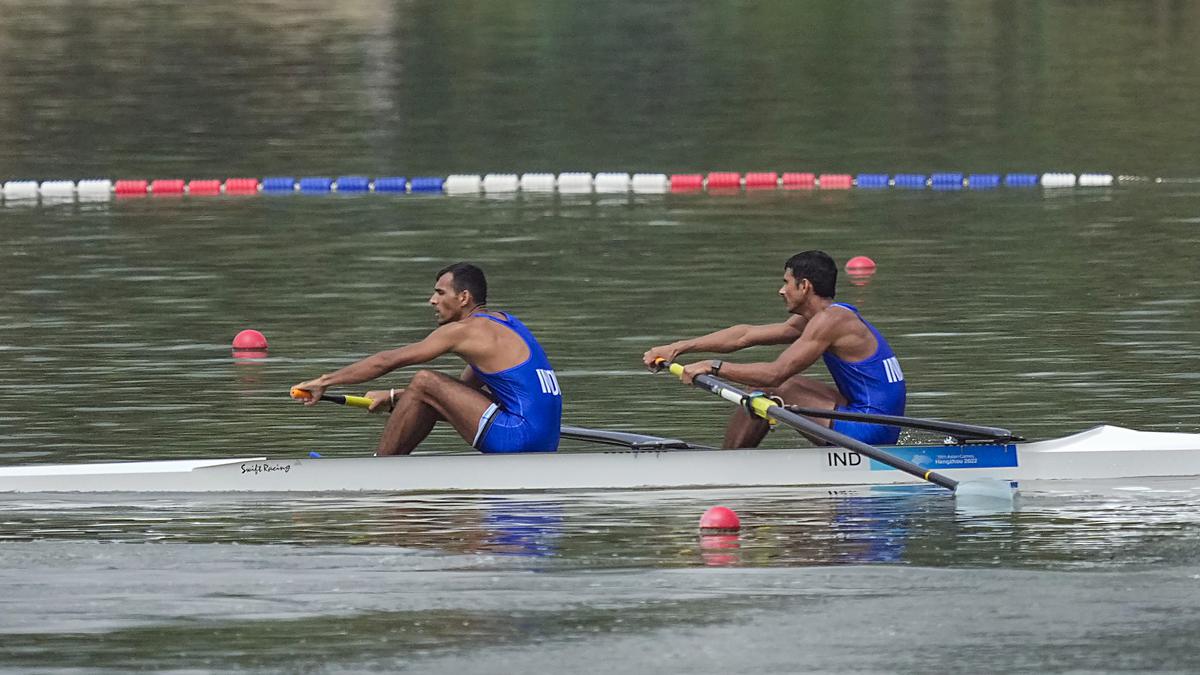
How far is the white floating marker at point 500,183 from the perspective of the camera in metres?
33.9

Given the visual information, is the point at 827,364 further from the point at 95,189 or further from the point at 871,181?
the point at 95,189

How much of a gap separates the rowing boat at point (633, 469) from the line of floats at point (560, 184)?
18.4 m

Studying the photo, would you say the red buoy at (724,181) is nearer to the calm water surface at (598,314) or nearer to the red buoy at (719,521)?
the calm water surface at (598,314)

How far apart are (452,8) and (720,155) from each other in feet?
85.5

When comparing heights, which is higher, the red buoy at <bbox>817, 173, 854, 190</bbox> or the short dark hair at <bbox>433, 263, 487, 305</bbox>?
the short dark hair at <bbox>433, 263, 487, 305</bbox>

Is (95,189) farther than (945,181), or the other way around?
(95,189)

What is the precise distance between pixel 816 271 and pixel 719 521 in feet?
8.55

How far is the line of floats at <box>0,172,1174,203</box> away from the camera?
33.2m

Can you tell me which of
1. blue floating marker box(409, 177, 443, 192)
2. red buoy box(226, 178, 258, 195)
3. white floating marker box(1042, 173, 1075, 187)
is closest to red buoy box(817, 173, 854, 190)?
white floating marker box(1042, 173, 1075, 187)

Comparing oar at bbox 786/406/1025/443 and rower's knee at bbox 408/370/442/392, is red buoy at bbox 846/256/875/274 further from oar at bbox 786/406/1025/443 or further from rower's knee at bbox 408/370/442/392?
rower's knee at bbox 408/370/442/392

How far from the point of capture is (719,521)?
13.2m

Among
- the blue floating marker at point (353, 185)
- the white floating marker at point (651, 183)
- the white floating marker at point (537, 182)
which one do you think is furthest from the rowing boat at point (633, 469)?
the white floating marker at point (537, 182)

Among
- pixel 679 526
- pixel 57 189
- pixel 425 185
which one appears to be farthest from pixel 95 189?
pixel 679 526

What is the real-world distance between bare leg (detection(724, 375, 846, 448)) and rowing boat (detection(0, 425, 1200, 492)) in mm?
581
